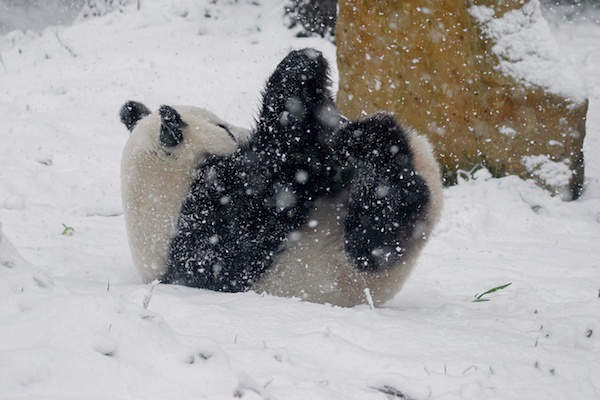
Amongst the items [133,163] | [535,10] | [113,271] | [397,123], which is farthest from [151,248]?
[535,10]

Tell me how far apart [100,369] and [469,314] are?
1.58m

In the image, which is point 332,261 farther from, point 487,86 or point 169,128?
point 487,86

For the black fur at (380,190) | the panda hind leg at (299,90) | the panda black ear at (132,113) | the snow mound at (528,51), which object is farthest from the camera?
the snow mound at (528,51)

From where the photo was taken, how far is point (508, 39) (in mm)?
4402

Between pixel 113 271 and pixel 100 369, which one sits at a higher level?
pixel 100 369

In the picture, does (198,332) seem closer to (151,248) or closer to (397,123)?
(151,248)

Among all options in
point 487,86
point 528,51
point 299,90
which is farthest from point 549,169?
point 299,90

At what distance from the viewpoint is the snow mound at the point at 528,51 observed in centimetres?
434

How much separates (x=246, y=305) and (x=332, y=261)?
407mm

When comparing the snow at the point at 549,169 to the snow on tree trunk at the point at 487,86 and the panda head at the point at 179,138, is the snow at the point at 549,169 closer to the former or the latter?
the snow on tree trunk at the point at 487,86

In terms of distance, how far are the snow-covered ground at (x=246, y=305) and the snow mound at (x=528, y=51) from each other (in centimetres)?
73

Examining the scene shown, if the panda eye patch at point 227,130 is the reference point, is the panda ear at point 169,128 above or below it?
above

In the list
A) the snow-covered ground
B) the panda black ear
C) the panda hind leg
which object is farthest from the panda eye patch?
the snow-covered ground

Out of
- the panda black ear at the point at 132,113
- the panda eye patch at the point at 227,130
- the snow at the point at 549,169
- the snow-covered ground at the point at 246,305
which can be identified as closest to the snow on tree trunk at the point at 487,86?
the snow at the point at 549,169
